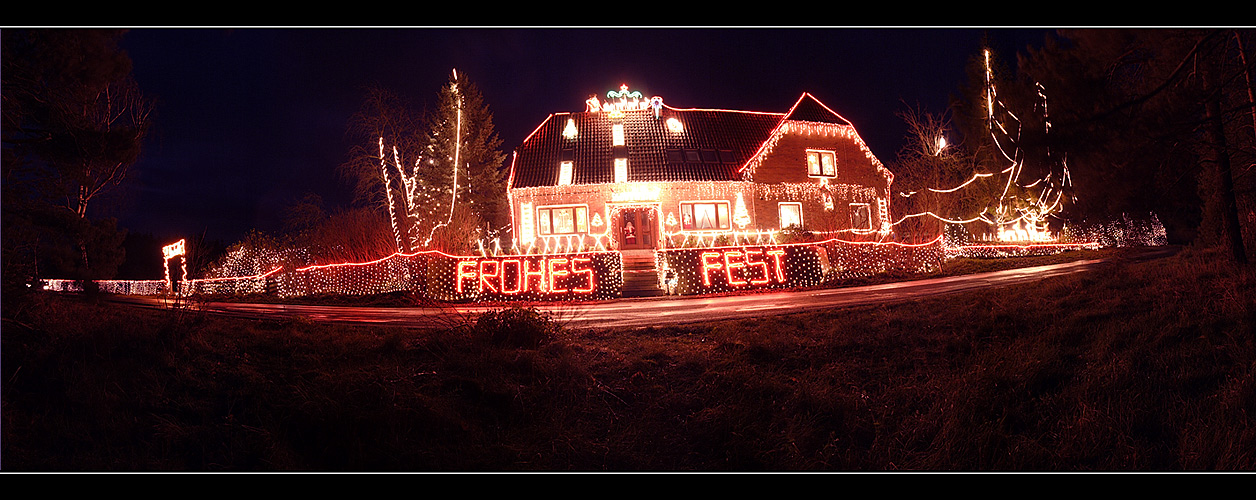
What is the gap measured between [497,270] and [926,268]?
13628 mm

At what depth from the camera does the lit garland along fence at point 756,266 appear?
15.1 meters

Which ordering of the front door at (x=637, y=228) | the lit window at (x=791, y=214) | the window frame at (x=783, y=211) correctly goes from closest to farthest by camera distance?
the front door at (x=637, y=228), the window frame at (x=783, y=211), the lit window at (x=791, y=214)

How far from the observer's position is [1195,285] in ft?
29.0

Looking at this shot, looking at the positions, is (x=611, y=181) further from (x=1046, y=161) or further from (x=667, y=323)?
(x=1046, y=161)

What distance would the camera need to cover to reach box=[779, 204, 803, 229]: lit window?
1015 inches

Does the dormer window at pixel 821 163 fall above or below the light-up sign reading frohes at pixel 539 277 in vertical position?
above

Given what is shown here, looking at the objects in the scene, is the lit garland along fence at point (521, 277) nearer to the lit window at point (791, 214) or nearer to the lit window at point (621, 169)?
the lit window at point (621, 169)

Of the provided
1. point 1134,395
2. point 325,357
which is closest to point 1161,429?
point 1134,395

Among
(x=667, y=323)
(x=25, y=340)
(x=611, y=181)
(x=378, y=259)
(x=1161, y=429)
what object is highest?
(x=611, y=181)

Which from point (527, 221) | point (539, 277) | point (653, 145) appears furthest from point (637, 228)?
point (539, 277)

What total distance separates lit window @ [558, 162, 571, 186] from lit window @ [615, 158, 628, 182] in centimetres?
223

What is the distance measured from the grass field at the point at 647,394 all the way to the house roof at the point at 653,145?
1719 centimetres

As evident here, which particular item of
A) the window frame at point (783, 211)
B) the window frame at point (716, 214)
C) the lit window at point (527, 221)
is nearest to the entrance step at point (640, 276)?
the window frame at point (716, 214)
